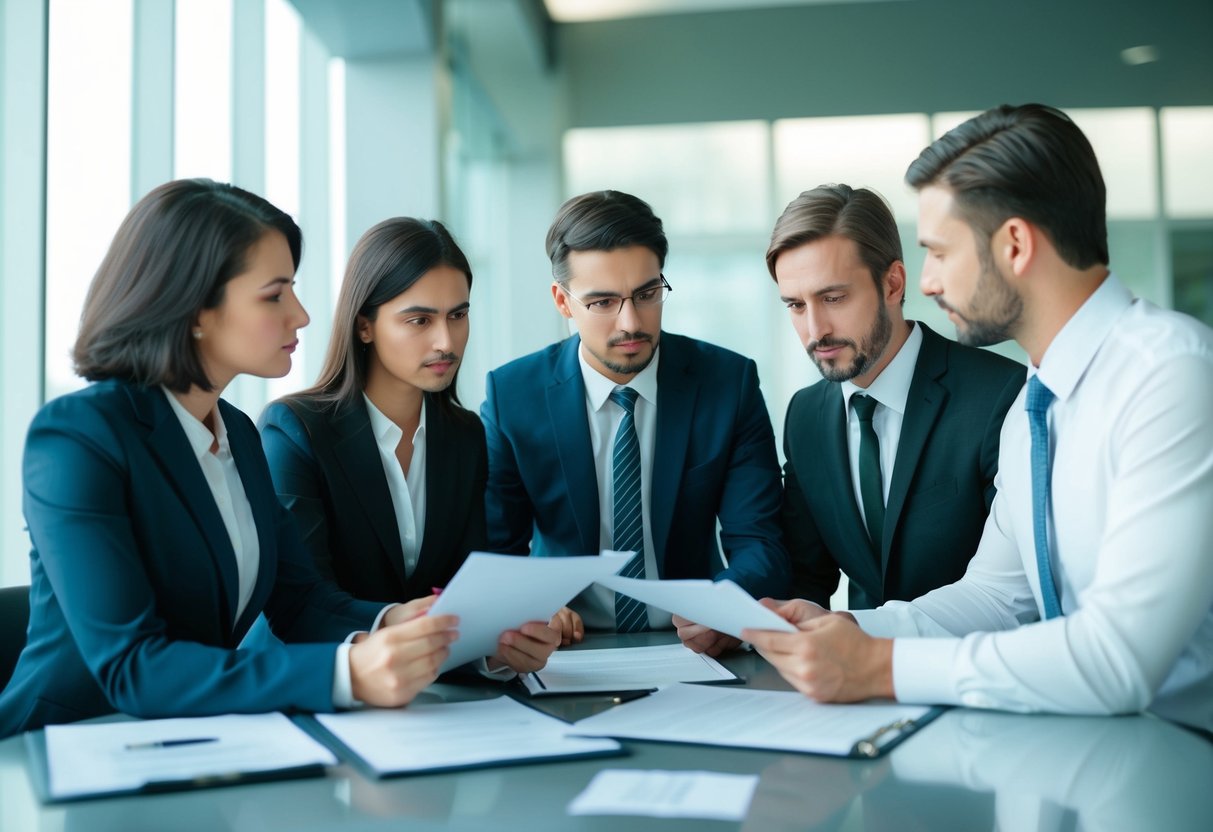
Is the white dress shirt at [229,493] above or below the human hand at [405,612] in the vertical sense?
above

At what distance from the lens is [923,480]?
8.29 ft

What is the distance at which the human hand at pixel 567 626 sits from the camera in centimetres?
211

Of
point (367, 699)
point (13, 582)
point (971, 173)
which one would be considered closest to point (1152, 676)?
point (971, 173)

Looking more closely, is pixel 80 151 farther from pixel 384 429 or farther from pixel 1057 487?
pixel 1057 487

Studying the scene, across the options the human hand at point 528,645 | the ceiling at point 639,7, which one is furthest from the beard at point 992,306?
the ceiling at point 639,7

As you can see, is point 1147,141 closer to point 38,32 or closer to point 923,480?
point 923,480

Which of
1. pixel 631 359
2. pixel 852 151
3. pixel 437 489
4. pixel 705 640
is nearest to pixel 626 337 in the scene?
pixel 631 359

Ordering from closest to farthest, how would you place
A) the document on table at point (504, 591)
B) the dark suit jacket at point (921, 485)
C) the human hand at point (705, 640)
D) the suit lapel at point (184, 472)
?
the document on table at point (504, 591)
the suit lapel at point (184, 472)
the human hand at point (705, 640)
the dark suit jacket at point (921, 485)

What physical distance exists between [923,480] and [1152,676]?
110cm

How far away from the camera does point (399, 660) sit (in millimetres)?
1474

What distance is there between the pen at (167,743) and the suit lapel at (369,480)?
3.25 feet

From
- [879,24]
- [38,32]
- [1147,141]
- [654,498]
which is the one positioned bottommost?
[654,498]

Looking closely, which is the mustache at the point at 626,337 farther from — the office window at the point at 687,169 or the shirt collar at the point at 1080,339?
the office window at the point at 687,169

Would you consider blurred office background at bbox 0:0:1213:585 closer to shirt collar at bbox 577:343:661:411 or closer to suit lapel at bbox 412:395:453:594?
shirt collar at bbox 577:343:661:411
